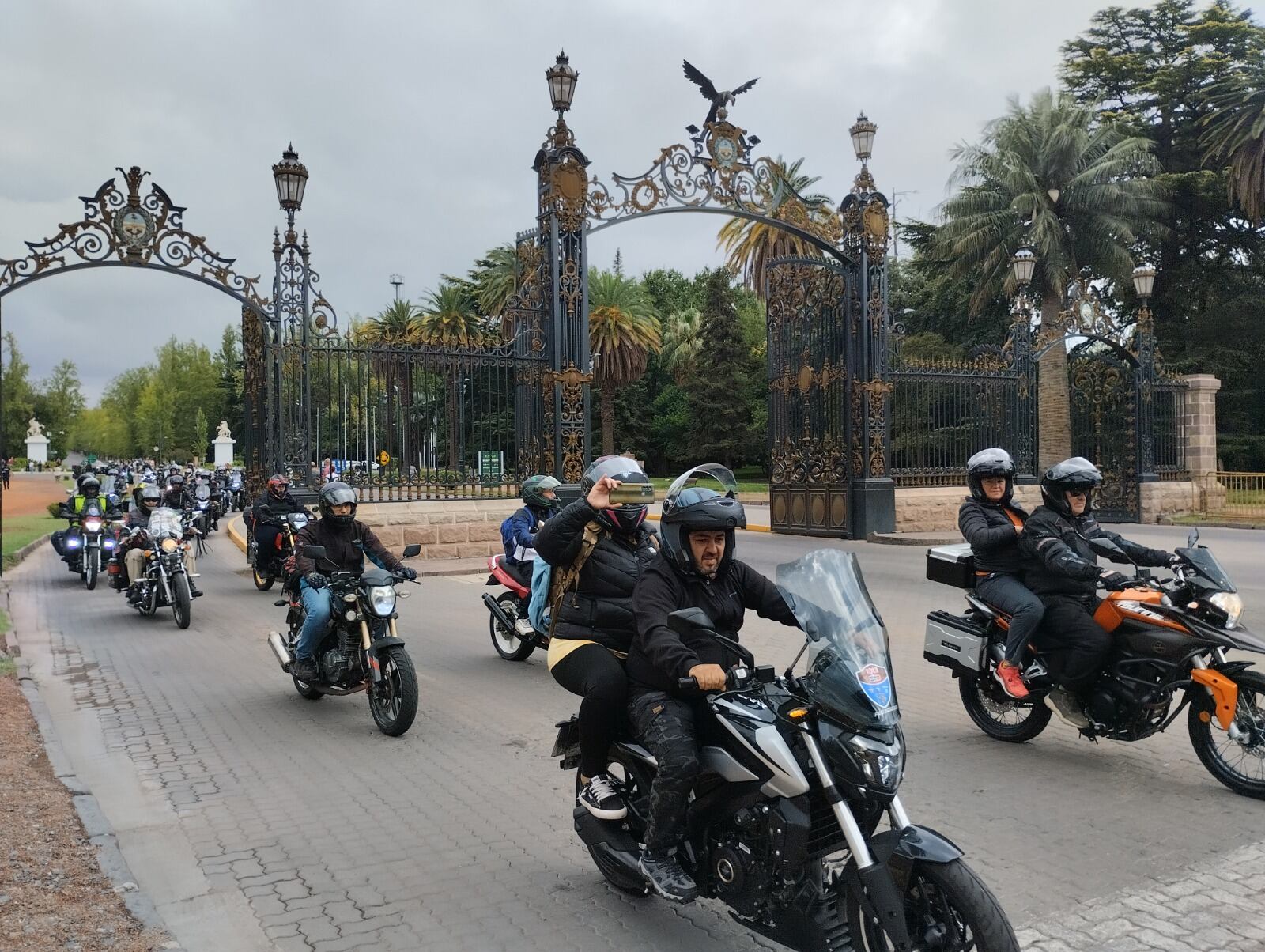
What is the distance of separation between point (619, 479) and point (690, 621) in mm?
1238

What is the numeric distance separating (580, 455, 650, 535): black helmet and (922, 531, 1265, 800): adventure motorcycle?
109 inches

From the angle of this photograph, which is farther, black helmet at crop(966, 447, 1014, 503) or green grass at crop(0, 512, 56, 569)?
black helmet at crop(966, 447, 1014, 503)

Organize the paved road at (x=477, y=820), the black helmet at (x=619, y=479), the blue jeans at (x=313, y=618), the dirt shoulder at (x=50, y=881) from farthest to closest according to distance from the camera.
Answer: the blue jeans at (x=313, y=618), the black helmet at (x=619, y=479), the paved road at (x=477, y=820), the dirt shoulder at (x=50, y=881)

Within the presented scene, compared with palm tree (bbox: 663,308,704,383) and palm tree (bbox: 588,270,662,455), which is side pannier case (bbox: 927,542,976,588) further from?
palm tree (bbox: 663,308,704,383)

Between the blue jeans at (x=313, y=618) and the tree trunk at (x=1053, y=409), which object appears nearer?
the blue jeans at (x=313, y=618)

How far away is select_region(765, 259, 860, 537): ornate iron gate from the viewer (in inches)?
842

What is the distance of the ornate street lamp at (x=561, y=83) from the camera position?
17484mm

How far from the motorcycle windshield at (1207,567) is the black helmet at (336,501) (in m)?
5.45

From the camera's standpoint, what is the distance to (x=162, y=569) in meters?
12.6

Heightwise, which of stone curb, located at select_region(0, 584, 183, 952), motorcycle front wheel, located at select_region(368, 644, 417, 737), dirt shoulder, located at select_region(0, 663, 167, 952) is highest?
motorcycle front wheel, located at select_region(368, 644, 417, 737)

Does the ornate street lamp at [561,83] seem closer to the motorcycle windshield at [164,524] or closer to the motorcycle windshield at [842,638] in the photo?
the motorcycle windshield at [164,524]

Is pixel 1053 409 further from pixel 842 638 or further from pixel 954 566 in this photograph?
pixel 842 638

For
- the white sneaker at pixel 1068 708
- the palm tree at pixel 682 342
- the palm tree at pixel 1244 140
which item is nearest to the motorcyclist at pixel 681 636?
the white sneaker at pixel 1068 708

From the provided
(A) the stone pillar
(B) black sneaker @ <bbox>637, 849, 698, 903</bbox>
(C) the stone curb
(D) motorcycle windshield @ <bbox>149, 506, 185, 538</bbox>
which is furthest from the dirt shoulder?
(A) the stone pillar
